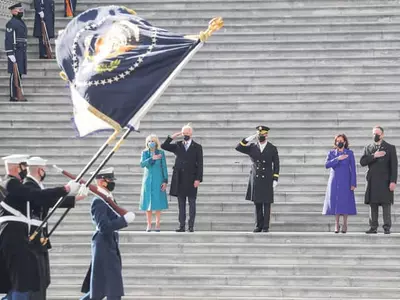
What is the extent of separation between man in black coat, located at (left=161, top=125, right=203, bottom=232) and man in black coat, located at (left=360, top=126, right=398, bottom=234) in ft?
7.58

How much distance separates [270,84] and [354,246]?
223 inches

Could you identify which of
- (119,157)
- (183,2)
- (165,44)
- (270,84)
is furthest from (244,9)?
(165,44)

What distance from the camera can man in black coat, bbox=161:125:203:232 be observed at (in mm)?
20484

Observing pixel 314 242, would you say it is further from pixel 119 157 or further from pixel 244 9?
pixel 244 9

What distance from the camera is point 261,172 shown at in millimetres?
20469

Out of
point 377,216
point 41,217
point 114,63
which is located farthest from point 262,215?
point 114,63

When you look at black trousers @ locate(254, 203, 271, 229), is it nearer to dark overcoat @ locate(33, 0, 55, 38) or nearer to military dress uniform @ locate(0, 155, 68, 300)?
military dress uniform @ locate(0, 155, 68, 300)

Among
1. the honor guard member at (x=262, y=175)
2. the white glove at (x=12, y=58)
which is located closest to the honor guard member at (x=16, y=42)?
the white glove at (x=12, y=58)

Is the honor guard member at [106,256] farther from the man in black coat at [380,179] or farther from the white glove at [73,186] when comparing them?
the man in black coat at [380,179]

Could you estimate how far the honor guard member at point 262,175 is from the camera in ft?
66.5

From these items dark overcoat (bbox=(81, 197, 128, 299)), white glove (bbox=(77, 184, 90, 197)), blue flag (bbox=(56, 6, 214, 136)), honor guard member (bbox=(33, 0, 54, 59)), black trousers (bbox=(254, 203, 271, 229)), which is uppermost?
honor guard member (bbox=(33, 0, 54, 59))

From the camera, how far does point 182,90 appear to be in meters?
24.6

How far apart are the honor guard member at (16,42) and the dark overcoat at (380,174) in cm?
727

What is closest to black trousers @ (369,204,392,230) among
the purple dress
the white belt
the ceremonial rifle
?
the purple dress
